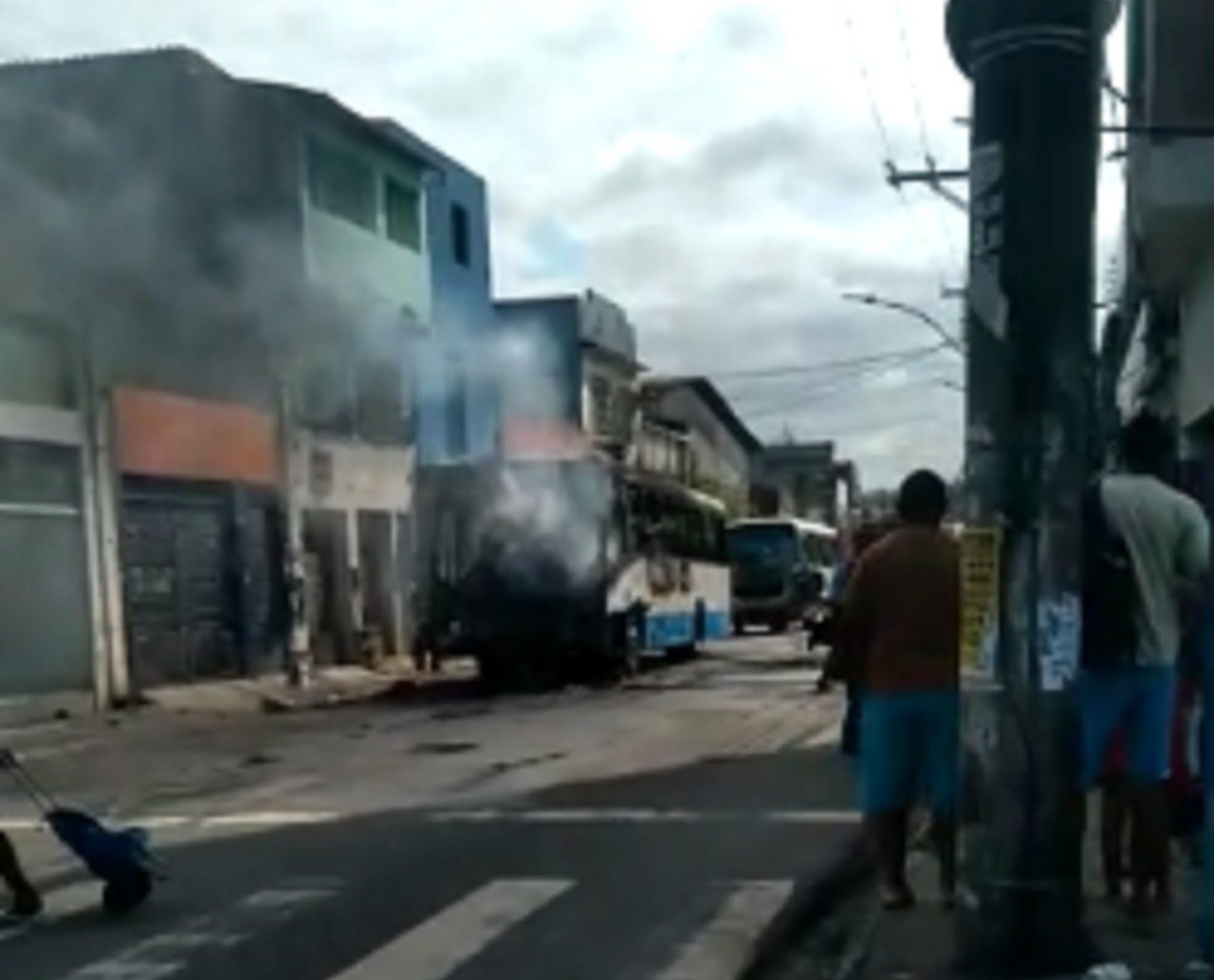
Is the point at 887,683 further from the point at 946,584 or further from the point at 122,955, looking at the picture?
the point at 122,955

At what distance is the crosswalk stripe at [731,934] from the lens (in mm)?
6297

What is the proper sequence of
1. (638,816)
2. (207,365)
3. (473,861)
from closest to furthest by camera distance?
(473,861)
(638,816)
(207,365)

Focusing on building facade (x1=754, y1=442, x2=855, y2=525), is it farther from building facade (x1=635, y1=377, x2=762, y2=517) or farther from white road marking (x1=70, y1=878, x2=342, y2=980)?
white road marking (x1=70, y1=878, x2=342, y2=980)

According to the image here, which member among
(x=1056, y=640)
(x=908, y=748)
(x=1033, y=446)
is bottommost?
Result: (x=908, y=748)

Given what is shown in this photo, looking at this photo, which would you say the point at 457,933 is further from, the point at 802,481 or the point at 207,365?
the point at 802,481

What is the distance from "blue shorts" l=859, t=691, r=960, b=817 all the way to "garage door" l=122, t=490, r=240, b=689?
1689 centimetres

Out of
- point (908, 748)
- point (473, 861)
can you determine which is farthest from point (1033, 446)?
point (473, 861)

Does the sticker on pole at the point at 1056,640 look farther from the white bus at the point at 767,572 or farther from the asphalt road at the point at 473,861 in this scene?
the white bus at the point at 767,572

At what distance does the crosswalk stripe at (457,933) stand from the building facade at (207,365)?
1382 centimetres

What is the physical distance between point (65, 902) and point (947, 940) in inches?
145

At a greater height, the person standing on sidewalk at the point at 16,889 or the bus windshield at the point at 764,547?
the bus windshield at the point at 764,547

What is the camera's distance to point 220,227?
80.7 ft

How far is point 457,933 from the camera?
6.91 meters

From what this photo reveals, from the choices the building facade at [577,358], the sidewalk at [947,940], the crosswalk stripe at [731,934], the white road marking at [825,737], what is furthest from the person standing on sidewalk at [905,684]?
the building facade at [577,358]
